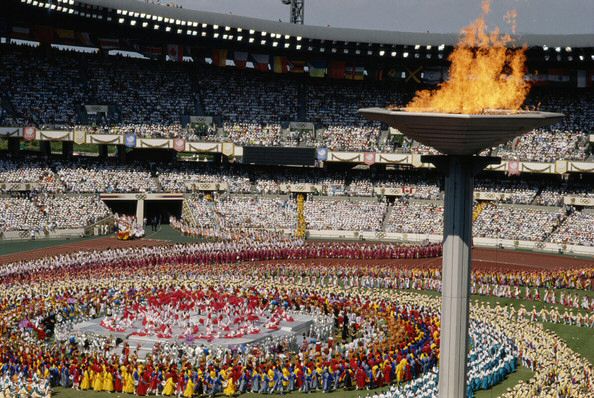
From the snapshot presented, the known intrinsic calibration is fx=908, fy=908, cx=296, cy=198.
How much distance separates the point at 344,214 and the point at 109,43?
917 inches

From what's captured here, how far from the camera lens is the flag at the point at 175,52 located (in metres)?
71.7

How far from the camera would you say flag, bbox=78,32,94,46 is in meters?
69.8

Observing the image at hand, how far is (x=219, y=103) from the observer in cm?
7344

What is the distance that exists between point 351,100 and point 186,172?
51.4 feet

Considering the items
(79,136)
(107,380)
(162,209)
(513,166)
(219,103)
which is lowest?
(107,380)

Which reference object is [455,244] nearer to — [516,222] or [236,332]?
[236,332]

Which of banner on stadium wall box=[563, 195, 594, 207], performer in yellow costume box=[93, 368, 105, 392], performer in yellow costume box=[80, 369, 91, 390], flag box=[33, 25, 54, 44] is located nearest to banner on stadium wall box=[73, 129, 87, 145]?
flag box=[33, 25, 54, 44]

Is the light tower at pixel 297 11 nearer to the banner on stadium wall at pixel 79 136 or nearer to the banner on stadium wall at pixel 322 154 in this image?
the banner on stadium wall at pixel 322 154

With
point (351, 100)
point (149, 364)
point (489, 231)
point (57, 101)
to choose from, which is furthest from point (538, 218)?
point (149, 364)

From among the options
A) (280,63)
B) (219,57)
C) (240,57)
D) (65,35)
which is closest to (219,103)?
(219,57)

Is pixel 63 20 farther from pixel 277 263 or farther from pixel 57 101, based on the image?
pixel 277 263

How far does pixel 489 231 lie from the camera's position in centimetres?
6162

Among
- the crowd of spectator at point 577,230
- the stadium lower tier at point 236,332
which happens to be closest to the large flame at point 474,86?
the stadium lower tier at point 236,332

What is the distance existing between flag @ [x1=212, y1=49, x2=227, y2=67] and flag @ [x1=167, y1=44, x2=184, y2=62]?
8.33ft
